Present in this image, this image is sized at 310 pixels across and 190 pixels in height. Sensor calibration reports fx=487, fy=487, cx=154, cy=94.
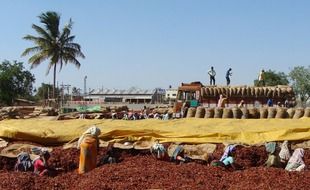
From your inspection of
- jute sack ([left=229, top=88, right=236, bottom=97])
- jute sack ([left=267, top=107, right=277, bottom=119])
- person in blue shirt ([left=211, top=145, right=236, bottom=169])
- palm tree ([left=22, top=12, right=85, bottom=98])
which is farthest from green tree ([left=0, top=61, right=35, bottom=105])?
person in blue shirt ([left=211, top=145, right=236, bottom=169])

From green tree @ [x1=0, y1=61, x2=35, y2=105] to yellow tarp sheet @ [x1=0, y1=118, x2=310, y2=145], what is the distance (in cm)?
4604

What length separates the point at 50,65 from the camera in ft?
140

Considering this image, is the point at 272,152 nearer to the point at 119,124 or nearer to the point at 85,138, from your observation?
the point at 85,138

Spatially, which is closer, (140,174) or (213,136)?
(140,174)

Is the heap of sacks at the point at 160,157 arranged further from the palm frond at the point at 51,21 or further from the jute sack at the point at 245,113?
the palm frond at the point at 51,21

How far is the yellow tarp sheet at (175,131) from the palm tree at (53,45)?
27593 mm

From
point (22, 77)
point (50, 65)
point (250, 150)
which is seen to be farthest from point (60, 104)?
point (250, 150)

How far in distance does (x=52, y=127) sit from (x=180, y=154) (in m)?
4.73

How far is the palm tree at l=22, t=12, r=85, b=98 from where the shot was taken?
41.4 m

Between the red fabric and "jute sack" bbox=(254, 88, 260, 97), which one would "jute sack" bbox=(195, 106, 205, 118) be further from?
the red fabric

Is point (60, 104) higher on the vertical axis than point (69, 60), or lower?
lower

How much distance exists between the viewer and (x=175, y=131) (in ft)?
42.9

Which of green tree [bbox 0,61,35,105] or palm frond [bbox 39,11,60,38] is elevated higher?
palm frond [bbox 39,11,60,38]

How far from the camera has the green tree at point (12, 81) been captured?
2311 inches
